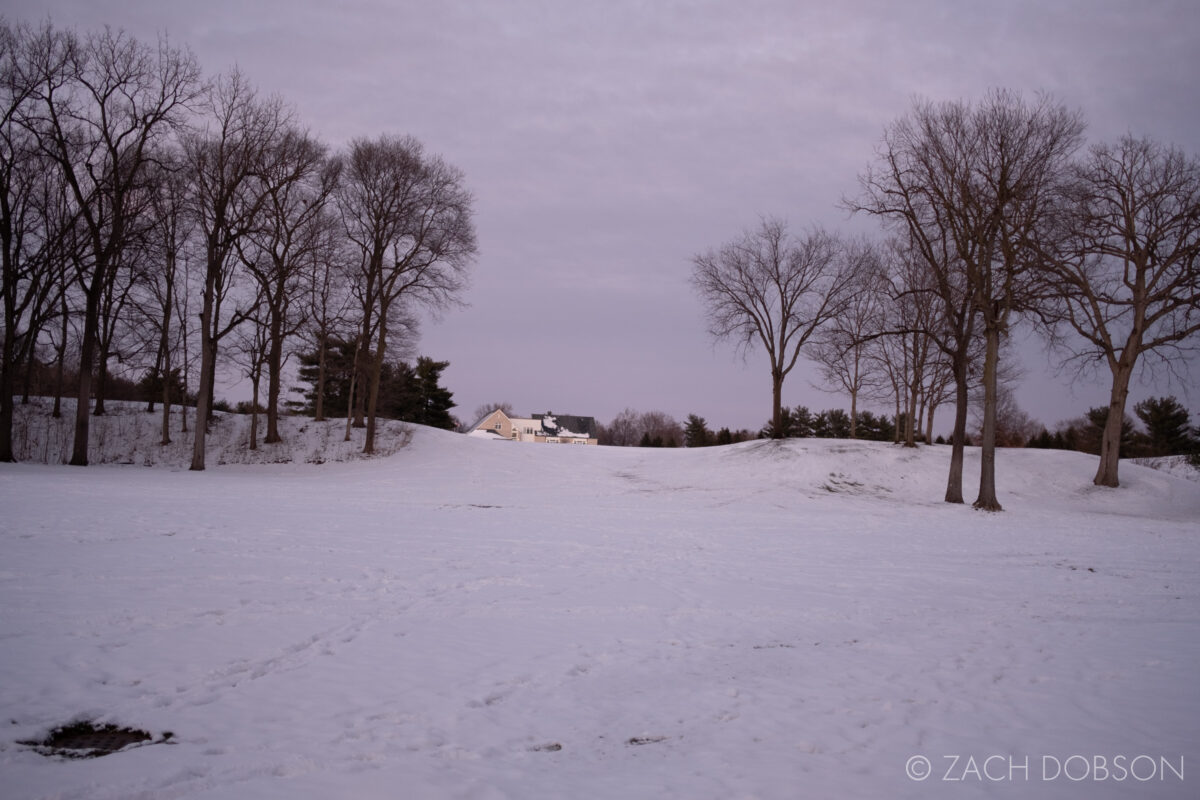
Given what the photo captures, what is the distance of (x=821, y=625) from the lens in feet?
23.8

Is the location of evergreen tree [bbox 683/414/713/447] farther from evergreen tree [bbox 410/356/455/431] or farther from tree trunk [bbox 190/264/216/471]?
tree trunk [bbox 190/264/216/471]

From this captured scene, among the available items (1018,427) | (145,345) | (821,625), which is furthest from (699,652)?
(1018,427)

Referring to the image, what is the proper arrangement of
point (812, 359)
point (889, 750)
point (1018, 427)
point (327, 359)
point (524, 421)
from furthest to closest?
1. point (524, 421)
2. point (1018, 427)
3. point (327, 359)
4. point (812, 359)
5. point (889, 750)

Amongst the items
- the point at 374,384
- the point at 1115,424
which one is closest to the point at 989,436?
the point at 1115,424

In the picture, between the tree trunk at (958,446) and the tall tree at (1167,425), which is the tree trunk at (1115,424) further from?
the tall tree at (1167,425)

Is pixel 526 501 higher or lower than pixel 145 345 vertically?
lower

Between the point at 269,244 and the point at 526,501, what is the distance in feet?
59.7

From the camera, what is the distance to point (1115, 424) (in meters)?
24.7

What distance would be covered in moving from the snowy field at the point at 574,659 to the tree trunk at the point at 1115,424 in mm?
13688

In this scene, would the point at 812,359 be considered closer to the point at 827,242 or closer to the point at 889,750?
the point at 827,242

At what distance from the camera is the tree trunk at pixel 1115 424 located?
24.5 meters

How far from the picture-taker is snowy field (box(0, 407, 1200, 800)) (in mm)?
3863

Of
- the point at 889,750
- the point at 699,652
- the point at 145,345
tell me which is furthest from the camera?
the point at 145,345

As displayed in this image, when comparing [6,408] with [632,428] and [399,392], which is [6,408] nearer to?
[399,392]
